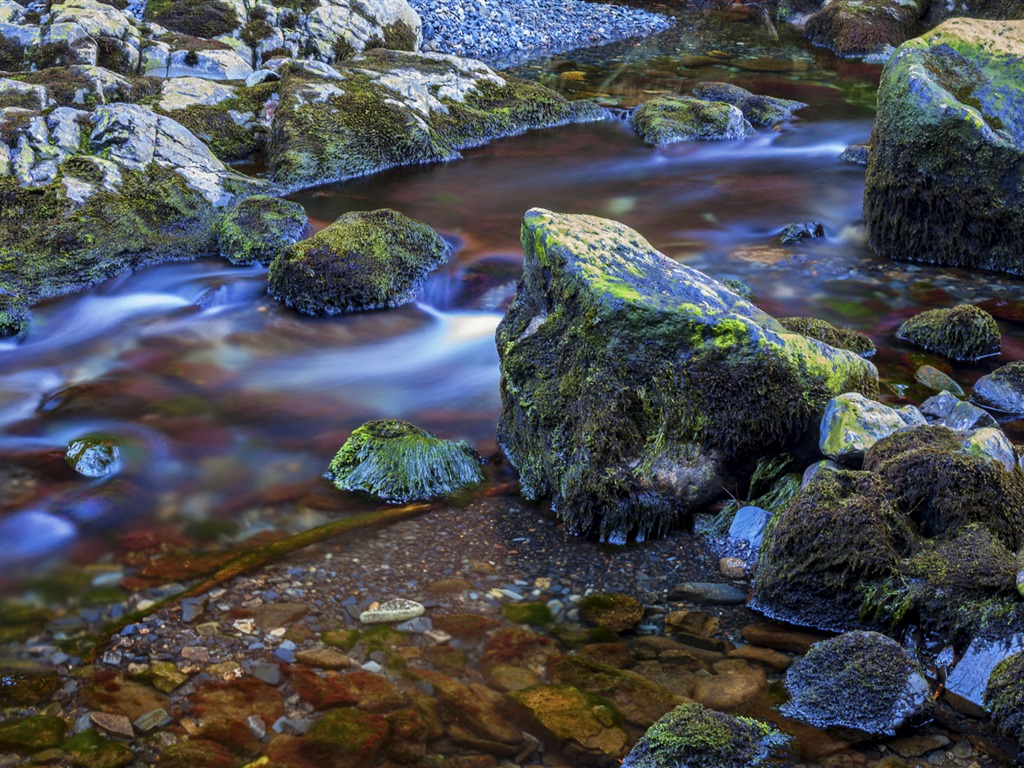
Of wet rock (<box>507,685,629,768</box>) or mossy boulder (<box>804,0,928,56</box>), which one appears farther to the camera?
mossy boulder (<box>804,0,928,56</box>)

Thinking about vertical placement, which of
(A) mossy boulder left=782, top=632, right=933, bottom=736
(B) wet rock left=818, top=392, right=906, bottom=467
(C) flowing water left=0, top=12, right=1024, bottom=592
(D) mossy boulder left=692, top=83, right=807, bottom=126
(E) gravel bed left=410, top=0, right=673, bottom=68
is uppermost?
(E) gravel bed left=410, top=0, right=673, bottom=68

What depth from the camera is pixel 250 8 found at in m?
17.2

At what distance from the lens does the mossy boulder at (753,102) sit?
620 inches

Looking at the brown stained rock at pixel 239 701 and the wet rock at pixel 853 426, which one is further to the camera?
the wet rock at pixel 853 426

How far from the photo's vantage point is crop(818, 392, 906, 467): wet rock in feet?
16.7

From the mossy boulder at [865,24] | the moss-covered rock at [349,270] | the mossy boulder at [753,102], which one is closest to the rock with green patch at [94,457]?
the moss-covered rock at [349,270]

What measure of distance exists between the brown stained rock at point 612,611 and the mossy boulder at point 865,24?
2070 cm

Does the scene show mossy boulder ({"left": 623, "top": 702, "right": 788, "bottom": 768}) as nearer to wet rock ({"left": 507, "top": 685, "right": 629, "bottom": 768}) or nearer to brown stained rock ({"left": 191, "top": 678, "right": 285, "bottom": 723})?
wet rock ({"left": 507, "top": 685, "right": 629, "bottom": 768})

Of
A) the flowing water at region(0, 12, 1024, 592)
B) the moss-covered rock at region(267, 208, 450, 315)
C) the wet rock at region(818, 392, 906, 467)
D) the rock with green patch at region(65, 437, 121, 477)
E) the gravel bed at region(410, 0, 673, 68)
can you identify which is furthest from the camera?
the gravel bed at region(410, 0, 673, 68)

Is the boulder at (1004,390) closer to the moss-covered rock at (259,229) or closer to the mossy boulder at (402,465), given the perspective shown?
the mossy boulder at (402,465)

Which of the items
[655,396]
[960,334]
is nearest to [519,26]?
[960,334]

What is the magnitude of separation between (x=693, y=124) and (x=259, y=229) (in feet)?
25.8

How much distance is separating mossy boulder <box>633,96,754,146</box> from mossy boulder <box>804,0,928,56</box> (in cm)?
867

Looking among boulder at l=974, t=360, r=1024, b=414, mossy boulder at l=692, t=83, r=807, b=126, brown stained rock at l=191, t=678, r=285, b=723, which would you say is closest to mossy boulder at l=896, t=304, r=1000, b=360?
boulder at l=974, t=360, r=1024, b=414
